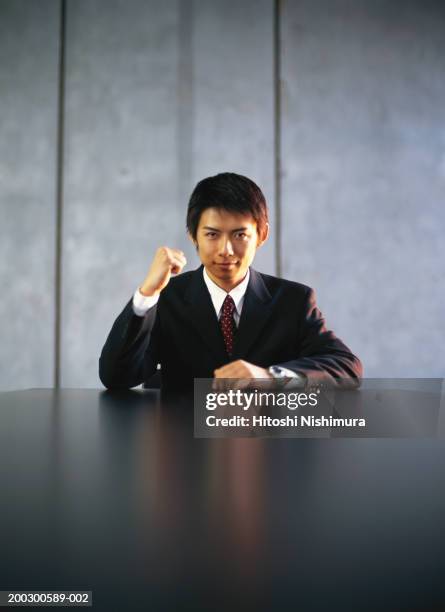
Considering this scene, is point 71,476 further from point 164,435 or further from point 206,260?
point 206,260

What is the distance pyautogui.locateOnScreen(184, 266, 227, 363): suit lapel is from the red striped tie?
24mm

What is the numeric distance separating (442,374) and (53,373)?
2434 millimetres

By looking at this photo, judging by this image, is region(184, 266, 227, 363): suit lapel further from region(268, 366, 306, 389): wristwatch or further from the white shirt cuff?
region(268, 366, 306, 389): wristwatch

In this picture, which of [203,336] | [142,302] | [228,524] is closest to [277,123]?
[203,336]

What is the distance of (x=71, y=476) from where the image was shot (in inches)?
17.3

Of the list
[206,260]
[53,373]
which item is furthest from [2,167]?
[206,260]

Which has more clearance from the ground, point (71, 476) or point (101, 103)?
point (101, 103)

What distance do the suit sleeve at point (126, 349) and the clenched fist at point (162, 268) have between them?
2.7 inches

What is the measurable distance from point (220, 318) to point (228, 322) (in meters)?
0.03

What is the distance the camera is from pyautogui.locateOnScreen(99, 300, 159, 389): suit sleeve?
1.39 meters

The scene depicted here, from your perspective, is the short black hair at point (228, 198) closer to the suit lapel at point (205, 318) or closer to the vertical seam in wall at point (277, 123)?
the suit lapel at point (205, 318)

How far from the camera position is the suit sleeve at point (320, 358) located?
121cm

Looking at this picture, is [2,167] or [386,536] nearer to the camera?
[386,536]

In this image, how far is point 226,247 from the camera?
1.49 m
